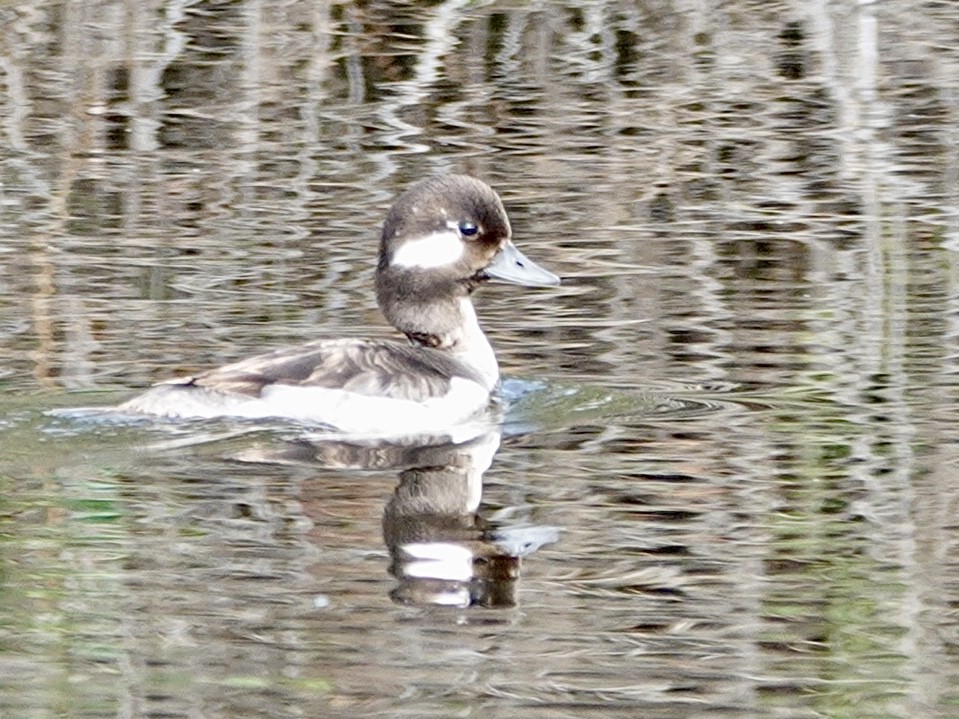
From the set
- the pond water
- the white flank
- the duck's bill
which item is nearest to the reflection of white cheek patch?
the duck's bill

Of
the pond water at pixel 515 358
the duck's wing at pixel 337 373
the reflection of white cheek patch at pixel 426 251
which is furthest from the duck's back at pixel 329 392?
the reflection of white cheek patch at pixel 426 251

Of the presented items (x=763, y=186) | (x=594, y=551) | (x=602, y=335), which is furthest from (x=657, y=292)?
(x=594, y=551)

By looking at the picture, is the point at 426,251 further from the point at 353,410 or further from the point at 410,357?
the point at 353,410

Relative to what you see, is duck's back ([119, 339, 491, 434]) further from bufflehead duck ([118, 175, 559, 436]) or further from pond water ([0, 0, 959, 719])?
pond water ([0, 0, 959, 719])

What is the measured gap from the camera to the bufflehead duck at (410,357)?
7.63m

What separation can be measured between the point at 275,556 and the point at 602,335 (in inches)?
112

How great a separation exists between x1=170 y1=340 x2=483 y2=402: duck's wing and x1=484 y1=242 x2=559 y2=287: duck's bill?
0.71 m

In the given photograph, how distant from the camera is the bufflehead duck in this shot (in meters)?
7.63

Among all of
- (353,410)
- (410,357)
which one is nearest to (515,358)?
(410,357)

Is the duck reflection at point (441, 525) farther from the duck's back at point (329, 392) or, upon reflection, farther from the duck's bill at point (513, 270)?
the duck's bill at point (513, 270)

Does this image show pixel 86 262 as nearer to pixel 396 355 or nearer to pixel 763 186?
pixel 396 355

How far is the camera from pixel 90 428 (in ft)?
Result: 24.6

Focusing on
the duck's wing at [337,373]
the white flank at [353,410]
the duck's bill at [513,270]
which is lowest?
the white flank at [353,410]

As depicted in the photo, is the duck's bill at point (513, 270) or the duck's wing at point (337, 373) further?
the duck's bill at point (513, 270)
